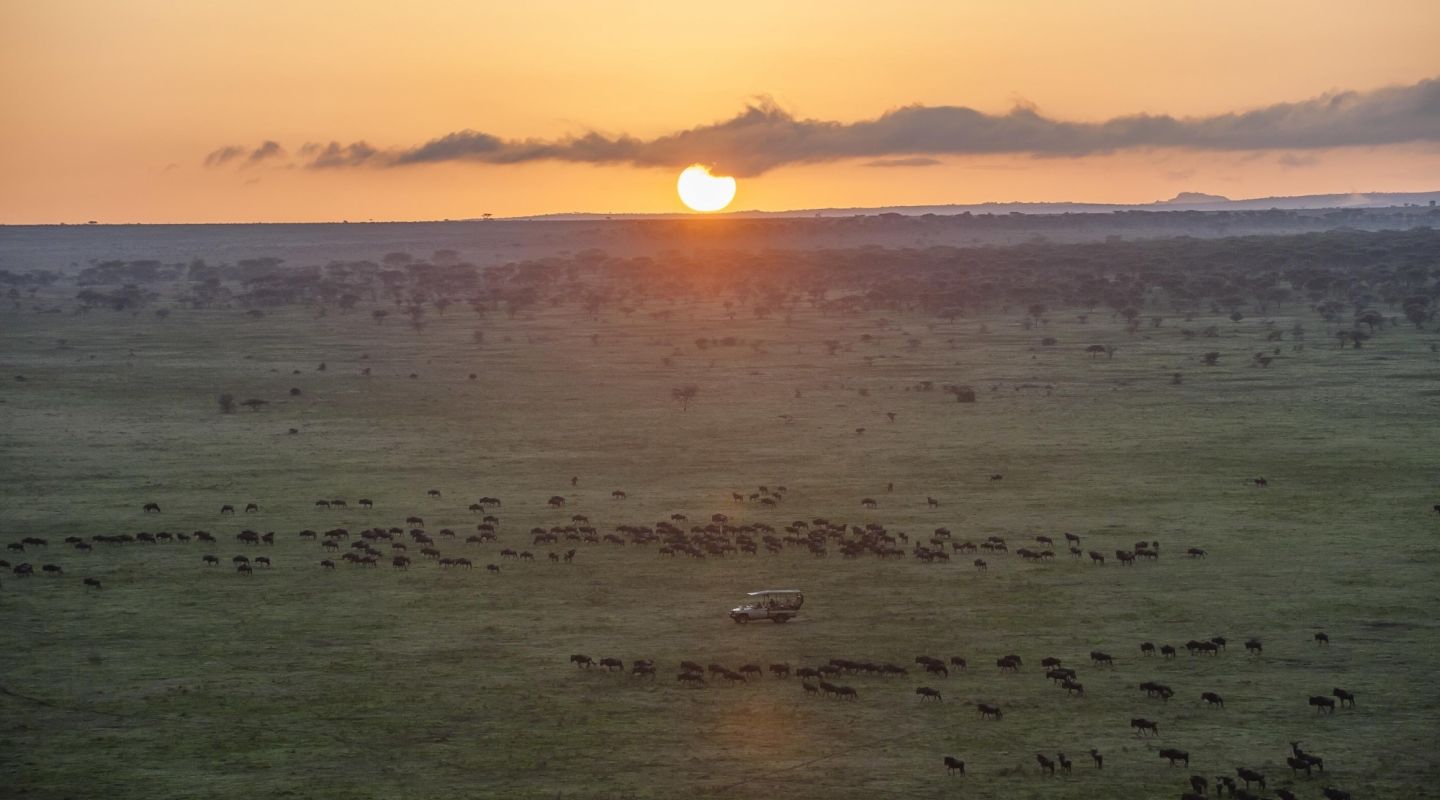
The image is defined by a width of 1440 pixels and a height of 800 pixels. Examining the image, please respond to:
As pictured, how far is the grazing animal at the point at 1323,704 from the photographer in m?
31.7

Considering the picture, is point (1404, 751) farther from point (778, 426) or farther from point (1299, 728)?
point (778, 426)

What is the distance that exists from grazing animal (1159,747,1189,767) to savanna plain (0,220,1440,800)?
29 cm

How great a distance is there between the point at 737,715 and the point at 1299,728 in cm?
1083

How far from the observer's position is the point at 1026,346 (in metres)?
104

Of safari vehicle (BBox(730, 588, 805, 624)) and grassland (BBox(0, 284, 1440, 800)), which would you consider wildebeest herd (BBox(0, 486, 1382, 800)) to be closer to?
grassland (BBox(0, 284, 1440, 800))

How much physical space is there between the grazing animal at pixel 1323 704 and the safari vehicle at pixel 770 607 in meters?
12.8

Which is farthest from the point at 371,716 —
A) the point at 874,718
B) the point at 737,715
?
the point at 874,718

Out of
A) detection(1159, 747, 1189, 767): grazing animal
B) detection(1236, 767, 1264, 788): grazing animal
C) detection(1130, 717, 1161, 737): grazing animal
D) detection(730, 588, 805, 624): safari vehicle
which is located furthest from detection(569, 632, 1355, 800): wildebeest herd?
detection(730, 588, 805, 624): safari vehicle

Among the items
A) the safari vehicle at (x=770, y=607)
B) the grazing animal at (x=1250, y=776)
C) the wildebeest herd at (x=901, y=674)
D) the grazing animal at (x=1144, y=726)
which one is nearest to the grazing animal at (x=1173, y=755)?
the wildebeest herd at (x=901, y=674)

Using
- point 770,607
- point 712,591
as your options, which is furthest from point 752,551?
point 770,607

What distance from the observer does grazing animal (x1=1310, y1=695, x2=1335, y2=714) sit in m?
31.7

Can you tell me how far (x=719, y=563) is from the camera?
46906 mm

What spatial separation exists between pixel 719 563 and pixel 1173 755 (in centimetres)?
2004

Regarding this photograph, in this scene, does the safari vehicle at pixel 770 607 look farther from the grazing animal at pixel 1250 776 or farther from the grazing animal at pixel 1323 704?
the grazing animal at pixel 1250 776
